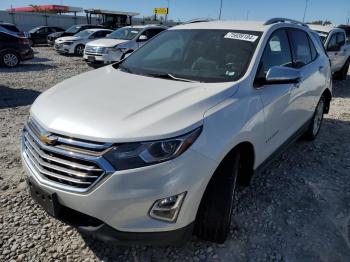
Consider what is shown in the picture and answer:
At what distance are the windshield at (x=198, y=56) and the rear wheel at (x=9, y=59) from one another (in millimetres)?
10482

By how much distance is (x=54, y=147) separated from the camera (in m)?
2.28

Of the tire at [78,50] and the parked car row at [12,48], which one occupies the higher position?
the parked car row at [12,48]

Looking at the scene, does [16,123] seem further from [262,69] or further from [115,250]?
[262,69]

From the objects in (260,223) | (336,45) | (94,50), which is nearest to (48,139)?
(260,223)

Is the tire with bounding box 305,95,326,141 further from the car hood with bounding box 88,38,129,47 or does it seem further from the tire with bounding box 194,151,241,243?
the car hood with bounding box 88,38,129,47

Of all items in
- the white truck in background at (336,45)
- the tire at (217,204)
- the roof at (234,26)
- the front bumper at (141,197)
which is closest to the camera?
the front bumper at (141,197)

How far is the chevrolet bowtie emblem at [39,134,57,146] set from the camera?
7.49ft

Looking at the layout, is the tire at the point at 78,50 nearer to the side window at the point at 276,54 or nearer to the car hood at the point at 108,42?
the car hood at the point at 108,42

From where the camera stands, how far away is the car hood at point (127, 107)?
2.21 meters

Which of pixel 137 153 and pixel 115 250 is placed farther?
pixel 115 250

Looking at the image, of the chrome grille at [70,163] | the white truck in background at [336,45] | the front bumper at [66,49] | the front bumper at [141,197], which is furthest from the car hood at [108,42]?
the front bumper at [141,197]

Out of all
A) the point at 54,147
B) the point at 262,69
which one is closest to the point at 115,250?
the point at 54,147

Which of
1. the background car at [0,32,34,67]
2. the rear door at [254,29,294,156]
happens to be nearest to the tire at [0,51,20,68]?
the background car at [0,32,34,67]

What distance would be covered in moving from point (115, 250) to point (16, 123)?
3.86 metres
